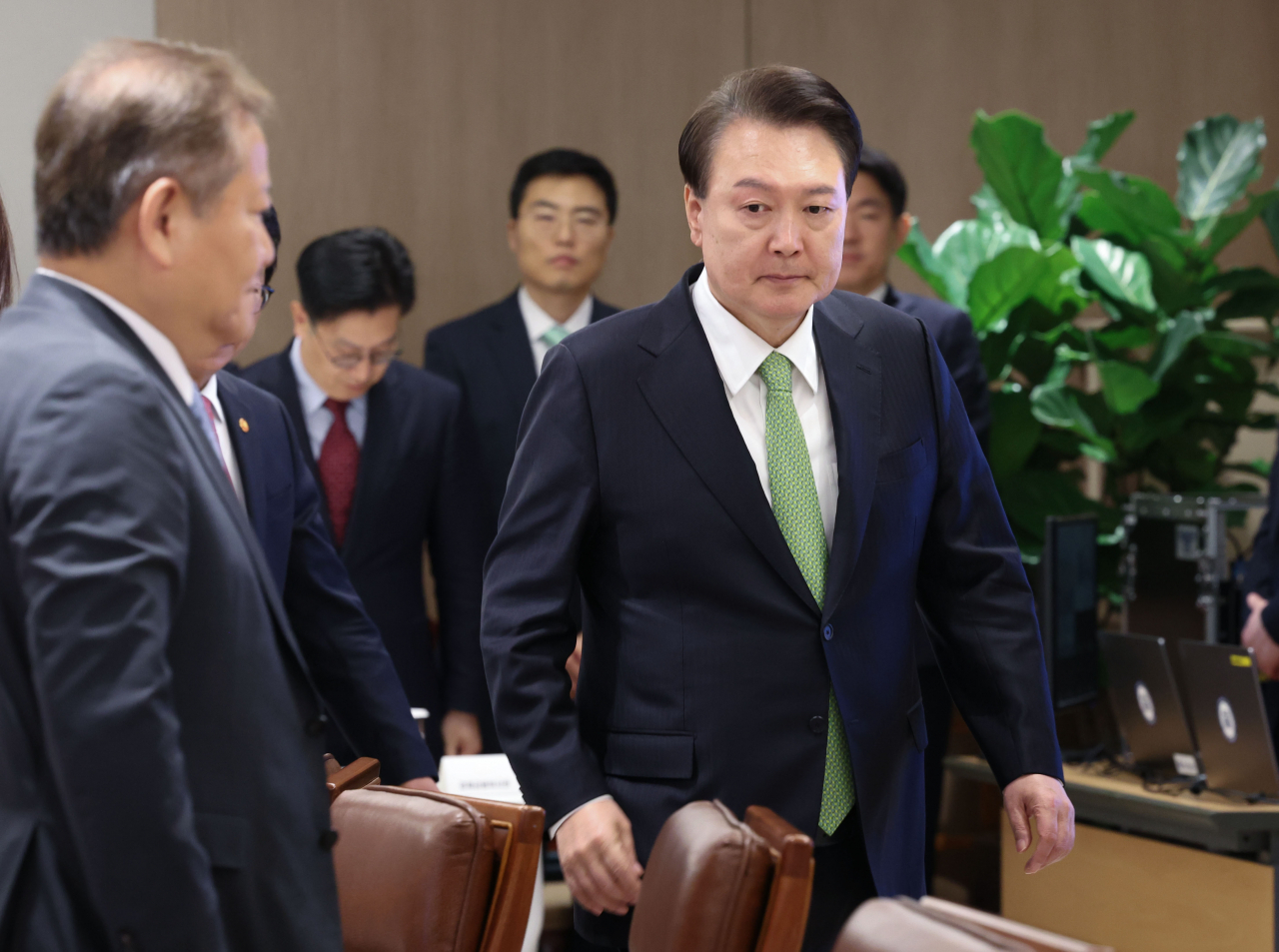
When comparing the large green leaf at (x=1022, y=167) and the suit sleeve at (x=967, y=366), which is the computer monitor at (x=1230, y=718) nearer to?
the suit sleeve at (x=967, y=366)

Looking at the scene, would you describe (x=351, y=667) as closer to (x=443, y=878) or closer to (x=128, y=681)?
(x=443, y=878)

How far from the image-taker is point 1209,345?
444 centimetres

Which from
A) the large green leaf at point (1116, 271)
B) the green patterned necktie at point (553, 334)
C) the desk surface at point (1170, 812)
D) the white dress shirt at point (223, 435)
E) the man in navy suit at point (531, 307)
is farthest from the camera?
the large green leaf at point (1116, 271)

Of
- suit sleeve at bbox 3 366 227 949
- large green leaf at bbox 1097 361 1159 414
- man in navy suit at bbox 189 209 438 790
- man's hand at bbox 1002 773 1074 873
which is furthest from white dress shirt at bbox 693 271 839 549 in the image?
large green leaf at bbox 1097 361 1159 414

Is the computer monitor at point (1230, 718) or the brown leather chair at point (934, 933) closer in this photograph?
the brown leather chair at point (934, 933)

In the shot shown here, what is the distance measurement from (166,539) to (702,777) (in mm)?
874

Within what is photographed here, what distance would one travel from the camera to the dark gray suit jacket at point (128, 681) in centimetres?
108

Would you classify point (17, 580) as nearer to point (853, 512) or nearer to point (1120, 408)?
point (853, 512)

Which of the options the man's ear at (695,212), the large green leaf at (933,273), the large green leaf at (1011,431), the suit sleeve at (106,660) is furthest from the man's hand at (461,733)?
the suit sleeve at (106,660)

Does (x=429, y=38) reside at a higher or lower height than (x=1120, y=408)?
higher

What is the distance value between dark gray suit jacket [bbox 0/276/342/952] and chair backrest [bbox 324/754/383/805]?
0.39 meters

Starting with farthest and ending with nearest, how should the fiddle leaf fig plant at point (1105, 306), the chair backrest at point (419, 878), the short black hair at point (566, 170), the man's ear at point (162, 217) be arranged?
the fiddle leaf fig plant at point (1105, 306) → the short black hair at point (566, 170) → the chair backrest at point (419, 878) → the man's ear at point (162, 217)

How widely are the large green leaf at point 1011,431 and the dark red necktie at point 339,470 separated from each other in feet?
6.75

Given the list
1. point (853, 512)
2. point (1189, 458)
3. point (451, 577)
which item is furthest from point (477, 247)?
point (853, 512)
